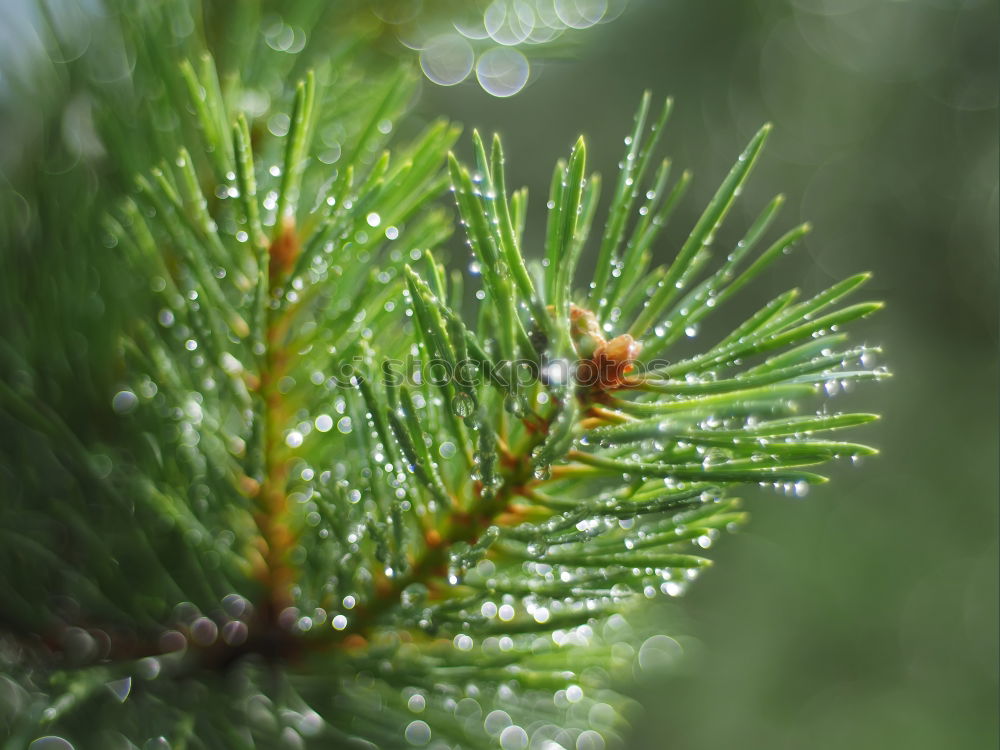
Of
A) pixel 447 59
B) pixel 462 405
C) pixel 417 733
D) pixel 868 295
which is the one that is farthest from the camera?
pixel 868 295

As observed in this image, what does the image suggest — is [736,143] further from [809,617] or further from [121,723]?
[121,723]

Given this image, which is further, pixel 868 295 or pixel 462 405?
Answer: pixel 868 295

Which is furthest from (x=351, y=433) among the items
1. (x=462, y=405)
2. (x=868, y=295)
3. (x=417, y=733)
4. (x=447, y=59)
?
(x=868, y=295)

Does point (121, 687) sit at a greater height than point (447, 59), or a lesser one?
lesser

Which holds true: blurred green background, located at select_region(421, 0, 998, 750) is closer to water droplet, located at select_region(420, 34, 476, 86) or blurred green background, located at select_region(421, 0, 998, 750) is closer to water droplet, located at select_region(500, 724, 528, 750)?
water droplet, located at select_region(420, 34, 476, 86)

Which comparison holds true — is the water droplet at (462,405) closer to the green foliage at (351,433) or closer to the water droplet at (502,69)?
the green foliage at (351,433)

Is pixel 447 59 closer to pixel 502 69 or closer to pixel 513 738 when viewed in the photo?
pixel 502 69

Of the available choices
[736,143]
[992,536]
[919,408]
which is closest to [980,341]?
[919,408]

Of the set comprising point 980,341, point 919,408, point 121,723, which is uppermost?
point 980,341
